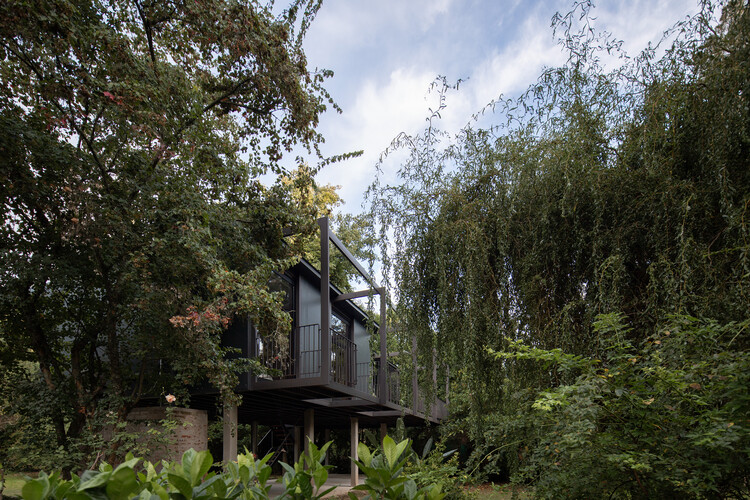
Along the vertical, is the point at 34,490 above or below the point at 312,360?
below

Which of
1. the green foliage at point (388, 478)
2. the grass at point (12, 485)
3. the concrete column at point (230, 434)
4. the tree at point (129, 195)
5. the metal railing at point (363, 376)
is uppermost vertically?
the tree at point (129, 195)

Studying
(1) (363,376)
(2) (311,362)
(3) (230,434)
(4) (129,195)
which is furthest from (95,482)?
(1) (363,376)

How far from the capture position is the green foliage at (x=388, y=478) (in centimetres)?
133

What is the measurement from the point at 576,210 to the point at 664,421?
175 centimetres

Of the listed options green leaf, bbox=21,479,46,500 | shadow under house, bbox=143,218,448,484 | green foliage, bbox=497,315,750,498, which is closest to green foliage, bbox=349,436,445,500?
green leaf, bbox=21,479,46,500

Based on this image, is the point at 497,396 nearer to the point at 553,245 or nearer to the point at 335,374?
the point at 553,245

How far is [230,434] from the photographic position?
832cm

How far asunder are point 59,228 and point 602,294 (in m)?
7.27

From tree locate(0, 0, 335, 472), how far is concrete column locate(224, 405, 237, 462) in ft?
4.02

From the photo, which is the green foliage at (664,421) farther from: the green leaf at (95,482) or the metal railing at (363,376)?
the metal railing at (363,376)

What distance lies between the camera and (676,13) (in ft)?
12.9

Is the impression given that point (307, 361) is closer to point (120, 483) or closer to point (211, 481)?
point (211, 481)

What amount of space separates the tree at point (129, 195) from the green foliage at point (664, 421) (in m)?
4.58

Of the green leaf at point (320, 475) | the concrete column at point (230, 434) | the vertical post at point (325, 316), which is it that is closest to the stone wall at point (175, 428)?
the concrete column at point (230, 434)
